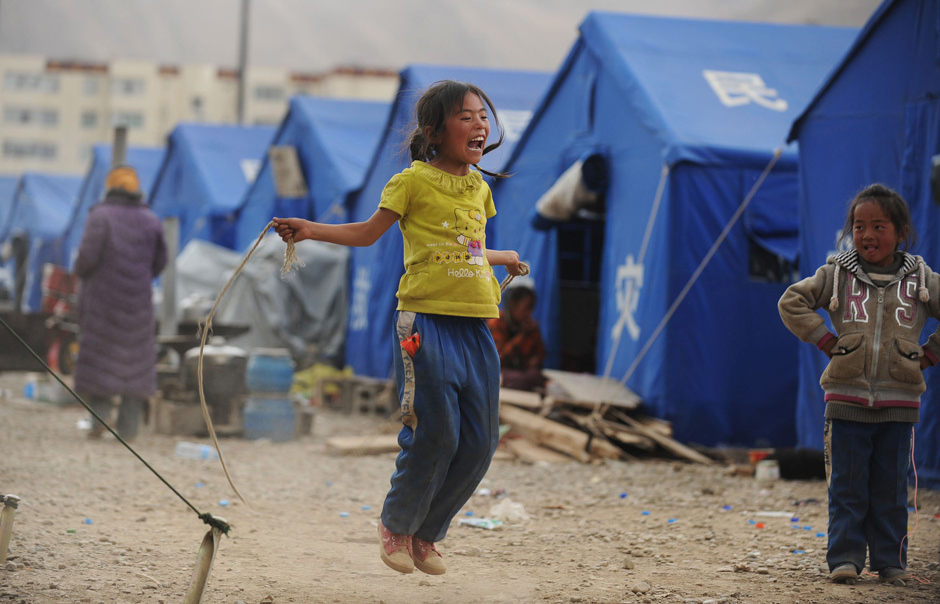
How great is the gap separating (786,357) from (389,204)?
554 cm

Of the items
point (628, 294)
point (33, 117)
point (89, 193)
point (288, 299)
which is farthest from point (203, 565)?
point (33, 117)

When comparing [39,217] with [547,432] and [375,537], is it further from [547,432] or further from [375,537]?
[375,537]

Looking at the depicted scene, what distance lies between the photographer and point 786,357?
26.1 ft

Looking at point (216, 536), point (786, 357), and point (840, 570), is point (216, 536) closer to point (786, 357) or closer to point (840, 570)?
point (840, 570)

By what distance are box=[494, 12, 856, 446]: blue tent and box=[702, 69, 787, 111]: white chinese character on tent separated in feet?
0.06

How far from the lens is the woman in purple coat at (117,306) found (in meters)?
7.72

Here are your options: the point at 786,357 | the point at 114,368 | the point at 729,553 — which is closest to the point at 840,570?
the point at 729,553

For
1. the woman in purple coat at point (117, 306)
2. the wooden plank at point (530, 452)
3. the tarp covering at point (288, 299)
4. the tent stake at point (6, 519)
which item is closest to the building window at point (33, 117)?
the tarp covering at point (288, 299)

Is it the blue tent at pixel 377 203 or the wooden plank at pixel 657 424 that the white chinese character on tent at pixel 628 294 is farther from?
the blue tent at pixel 377 203

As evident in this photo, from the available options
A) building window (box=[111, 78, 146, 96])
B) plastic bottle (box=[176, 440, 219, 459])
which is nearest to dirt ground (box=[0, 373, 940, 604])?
plastic bottle (box=[176, 440, 219, 459])

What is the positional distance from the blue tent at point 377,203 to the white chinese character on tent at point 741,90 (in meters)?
2.70

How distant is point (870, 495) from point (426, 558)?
1.70 meters

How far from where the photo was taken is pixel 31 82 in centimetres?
6334

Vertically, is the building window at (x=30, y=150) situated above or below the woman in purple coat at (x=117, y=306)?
above
